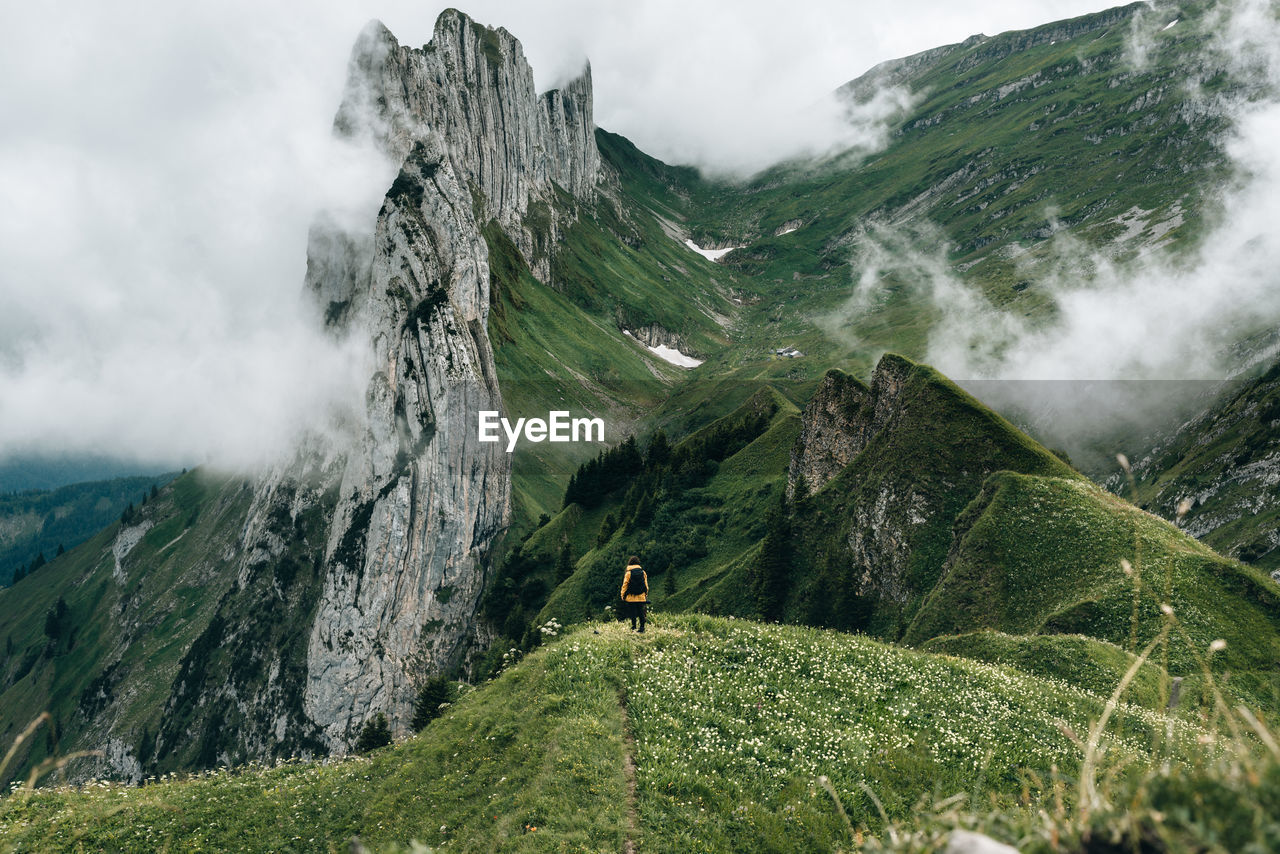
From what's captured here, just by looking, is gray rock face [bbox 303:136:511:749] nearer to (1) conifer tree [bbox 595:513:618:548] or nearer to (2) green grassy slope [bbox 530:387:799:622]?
(2) green grassy slope [bbox 530:387:799:622]

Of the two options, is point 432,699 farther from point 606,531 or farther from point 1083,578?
point 606,531

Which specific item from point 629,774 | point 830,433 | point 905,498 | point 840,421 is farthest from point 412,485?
point 629,774

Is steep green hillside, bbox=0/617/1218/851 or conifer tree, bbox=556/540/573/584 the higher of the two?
steep green hillside, bbox=0/617/1218/851

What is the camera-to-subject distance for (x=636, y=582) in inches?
872

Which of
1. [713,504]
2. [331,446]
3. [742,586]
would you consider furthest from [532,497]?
[742,586]

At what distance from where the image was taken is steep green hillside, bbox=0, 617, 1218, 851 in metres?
13.4

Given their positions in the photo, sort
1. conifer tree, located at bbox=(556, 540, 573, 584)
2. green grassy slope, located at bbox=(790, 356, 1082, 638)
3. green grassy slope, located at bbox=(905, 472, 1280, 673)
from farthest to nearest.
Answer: conifer tree, located at bbox=(556, 540, 573, 584) → green grassy slope, located at bbox=(790, 356, 1082, 638) → green grassy slope, located at bbox=(905, 472, 1280, 673)

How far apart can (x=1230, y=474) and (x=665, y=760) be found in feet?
506

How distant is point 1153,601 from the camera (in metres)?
32.2

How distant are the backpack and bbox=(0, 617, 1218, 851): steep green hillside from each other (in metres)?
1.67

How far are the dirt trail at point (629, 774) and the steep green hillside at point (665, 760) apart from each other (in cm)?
5

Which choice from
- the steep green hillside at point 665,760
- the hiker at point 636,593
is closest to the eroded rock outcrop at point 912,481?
the steep green hillside at point 665,760

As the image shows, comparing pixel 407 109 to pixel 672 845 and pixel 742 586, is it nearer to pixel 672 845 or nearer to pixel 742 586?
pixel 742 586

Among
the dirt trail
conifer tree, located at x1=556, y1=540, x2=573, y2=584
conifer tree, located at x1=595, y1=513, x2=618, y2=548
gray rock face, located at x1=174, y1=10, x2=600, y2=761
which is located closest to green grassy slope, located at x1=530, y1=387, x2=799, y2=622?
conifer tree, located at x1=595, y1=513, x2=618, y2=548
